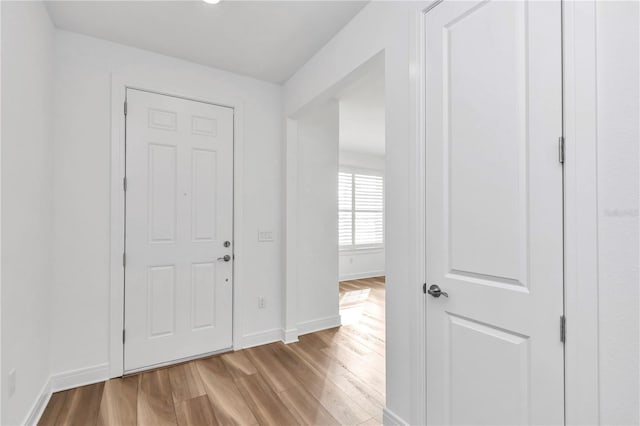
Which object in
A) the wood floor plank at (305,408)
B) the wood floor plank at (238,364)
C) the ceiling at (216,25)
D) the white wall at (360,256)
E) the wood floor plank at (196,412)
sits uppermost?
the ceiling at (216,25)

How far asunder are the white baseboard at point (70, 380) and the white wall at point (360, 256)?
4244 mm

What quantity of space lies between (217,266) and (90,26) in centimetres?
211

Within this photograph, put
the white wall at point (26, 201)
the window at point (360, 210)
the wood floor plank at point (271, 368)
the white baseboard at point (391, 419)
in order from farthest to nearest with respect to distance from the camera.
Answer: the window at point (360, 210)
the wood floor plank at point (271, 368)
the white baseboard at point (391, 419)
the white wall at point (26, 201)

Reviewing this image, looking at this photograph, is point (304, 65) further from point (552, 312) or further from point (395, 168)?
point (552, 312)

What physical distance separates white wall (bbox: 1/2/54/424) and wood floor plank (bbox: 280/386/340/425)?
149 cm

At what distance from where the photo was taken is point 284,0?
6.43 feet

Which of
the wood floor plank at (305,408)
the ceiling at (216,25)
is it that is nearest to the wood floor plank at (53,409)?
the wood floor plank at (305,408)

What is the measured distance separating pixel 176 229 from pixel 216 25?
1.67 m

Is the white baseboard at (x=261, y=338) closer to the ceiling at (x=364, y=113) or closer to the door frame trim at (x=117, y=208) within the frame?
the door frame trim at (x=117, y=208)

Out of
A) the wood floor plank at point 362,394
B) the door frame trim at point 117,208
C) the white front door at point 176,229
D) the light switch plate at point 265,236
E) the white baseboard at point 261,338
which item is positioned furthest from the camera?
the light switch plate at point 265,236

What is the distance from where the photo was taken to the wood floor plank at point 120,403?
1881mm

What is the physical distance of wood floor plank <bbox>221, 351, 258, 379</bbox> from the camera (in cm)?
245

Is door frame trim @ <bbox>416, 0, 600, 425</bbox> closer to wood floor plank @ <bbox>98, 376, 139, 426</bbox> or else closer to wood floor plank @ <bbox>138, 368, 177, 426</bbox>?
wood floor plank @ <bbox>138, 368, 177, 426</bbox>

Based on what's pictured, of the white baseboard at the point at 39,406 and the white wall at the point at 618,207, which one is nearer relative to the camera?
the white wall at the point at 618,207
